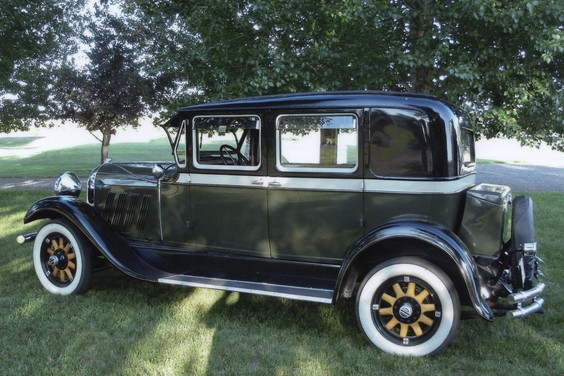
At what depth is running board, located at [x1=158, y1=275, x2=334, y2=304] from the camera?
3.46 m

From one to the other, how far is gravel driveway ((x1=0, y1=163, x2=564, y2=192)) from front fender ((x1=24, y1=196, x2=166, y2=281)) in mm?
8885

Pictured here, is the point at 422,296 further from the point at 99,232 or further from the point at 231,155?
the point at 99,232

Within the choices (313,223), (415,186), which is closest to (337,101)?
(415,186)

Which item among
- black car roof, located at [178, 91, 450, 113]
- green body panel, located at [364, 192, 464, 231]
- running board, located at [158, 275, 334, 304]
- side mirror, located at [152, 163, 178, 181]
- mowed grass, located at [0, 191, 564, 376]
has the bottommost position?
mowed grass, located at [0, 191, 564, 376]

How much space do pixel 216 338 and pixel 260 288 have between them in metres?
0.50

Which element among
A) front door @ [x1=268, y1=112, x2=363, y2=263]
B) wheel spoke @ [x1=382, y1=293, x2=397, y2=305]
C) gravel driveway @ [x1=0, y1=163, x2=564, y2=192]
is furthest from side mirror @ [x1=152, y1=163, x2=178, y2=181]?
gravel driveway @ [x1=0, y1=163, x2=564, y2=192]

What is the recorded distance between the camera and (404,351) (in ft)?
10.7

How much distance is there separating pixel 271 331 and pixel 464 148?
2156mm

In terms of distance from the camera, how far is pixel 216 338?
11.5 ft

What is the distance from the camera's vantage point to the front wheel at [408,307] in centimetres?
320

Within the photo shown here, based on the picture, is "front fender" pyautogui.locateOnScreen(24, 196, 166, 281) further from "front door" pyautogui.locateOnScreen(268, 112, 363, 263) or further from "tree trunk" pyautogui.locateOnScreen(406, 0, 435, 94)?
"tree trunk" pyautogui.locateOnScreen(406, 0, 435, 94)

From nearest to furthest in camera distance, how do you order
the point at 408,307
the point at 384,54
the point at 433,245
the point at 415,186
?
the point at 433,245 < the point at 408,307 < the point at 415,186 < the point at 384,54

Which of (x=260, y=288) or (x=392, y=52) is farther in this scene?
(x=392, y=52)

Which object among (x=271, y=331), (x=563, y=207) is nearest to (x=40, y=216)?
(x=271, y=331)
